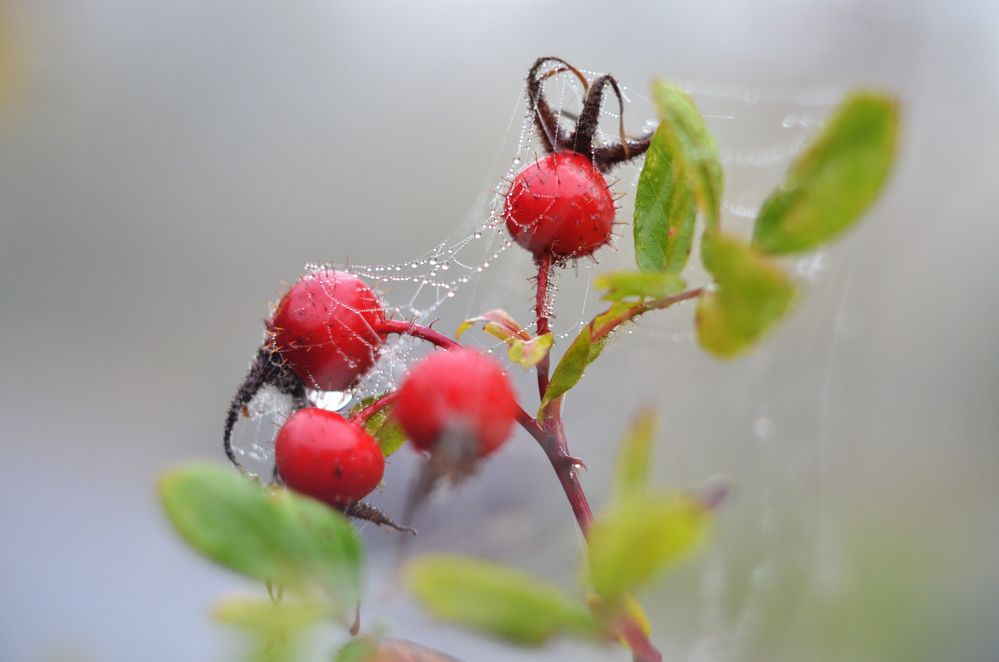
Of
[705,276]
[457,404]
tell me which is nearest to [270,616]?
[457,404]

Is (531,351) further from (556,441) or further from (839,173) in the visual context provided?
(839,173)

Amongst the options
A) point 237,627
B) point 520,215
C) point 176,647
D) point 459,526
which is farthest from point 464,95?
point 237,627

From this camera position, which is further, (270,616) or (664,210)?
(664,210)

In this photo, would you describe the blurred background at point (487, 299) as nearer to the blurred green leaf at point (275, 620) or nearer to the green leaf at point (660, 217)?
the blurred green leaf at point (275, 620)

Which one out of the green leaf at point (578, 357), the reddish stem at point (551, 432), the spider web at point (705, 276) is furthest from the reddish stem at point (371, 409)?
the spider web at point (705, 276)

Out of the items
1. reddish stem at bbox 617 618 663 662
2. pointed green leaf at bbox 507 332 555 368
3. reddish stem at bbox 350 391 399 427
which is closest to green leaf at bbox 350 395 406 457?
reddish stem at bbox 350 391 399 427
